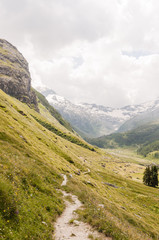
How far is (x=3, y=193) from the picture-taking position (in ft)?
41.3

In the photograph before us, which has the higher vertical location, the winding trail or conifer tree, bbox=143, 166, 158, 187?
conifer tree, bbox=143, 166, 158, 187

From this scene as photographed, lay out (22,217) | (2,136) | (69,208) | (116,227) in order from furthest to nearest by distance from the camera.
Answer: (2,136), (69,208), (116,227), (22,217)

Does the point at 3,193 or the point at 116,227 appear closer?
the point at 3,193

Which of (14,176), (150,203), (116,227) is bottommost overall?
(150,203)

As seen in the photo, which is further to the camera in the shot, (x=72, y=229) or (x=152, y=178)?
(x=152, y=178)

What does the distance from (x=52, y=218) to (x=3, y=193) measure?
7.36 metres

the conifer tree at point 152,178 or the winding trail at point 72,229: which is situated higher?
the conifer tree at point 152,178

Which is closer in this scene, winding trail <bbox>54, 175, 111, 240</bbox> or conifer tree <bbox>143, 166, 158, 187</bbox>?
winding trail <bbox>54, 175, 111, 240</bbox>

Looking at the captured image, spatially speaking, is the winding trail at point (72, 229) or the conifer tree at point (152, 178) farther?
the conifer tree at point (152, 178)

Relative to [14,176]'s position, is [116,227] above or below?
above

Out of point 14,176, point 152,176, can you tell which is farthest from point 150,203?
point 14,176

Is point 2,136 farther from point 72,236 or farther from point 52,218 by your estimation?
point 72,236

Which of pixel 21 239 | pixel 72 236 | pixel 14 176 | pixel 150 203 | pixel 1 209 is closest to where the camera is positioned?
pixel 21 239

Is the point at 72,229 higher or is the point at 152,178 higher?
the point at 152,178
